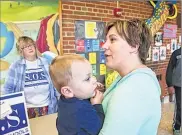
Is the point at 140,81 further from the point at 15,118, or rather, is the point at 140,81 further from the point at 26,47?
the point at 26,47

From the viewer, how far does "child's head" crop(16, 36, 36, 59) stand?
3307 mm

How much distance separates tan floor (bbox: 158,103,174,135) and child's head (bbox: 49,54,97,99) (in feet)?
→ 9.73

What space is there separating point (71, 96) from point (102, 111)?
143mm

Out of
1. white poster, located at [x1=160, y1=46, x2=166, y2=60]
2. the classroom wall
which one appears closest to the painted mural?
the classroom wall

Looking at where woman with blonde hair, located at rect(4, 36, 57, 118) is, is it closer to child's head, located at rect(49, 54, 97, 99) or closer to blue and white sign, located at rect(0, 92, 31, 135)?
blue and white sign, located at rect(0, 92, 31, 135)

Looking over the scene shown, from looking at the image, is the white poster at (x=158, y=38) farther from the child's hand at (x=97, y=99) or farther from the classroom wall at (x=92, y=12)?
the child's hand at (x=97, y=99)

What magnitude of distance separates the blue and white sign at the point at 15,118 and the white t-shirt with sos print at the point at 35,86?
0.37 m

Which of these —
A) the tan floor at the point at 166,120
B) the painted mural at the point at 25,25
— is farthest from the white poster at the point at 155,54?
the painted mural at the point at 25,25

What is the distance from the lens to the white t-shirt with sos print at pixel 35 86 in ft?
11.2

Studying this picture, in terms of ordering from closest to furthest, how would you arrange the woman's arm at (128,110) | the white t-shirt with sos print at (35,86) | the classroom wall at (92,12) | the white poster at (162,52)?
the woman's arm at (128,110) < the white t-shirt with sos print at (35,86) < the classroom wall at (92,12) < the white poster at (162,52)

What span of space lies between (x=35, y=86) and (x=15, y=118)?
0.65m

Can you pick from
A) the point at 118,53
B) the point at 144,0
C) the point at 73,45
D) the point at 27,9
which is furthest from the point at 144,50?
the point at 144,0

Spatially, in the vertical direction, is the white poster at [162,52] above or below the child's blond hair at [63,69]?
below

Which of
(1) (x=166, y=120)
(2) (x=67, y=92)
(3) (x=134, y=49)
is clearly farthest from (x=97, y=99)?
(1) (x=166, y=120)
